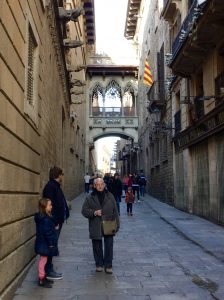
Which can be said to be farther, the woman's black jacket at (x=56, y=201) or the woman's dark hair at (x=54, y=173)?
the woman's dark hair at (x=54, y=173)

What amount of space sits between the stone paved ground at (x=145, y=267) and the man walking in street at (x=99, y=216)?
26cm

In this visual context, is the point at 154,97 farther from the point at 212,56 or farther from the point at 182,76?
the point at 212,56

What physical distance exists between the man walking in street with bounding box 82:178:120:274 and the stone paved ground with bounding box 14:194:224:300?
0.84 ft

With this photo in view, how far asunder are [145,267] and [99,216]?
4.49 ft

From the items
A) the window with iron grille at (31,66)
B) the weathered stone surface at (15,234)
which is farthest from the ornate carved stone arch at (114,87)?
the weathered stone surface at (15,234)

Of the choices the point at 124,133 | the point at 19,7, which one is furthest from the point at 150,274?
the point at 124,133

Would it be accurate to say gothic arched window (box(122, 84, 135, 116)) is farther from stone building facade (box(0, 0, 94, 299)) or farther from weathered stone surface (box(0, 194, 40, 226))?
weathered stone surface (box(0, 194, 40, 226))

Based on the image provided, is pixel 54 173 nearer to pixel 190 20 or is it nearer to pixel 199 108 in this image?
pixel 190 20

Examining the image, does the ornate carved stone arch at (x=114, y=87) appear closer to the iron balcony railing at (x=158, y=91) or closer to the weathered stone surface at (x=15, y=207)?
the iron balcony railing at (x=158, y=91)

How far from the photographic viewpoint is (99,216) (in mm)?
7297

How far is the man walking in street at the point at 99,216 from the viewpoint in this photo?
728cm

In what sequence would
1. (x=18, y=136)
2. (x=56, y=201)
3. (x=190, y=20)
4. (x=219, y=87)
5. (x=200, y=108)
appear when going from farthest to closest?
(x=200, y=108) → (x=190, y=20) → (x=219, y=87) → (x=56, y=201) → (x=18, y=136)

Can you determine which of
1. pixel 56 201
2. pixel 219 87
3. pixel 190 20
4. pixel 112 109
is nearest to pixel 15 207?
pixel 56 201

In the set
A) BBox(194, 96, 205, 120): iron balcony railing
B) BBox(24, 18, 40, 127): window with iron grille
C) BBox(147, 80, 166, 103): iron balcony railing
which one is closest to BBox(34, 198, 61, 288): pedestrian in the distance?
BBox(24, 18, 40, 127): window with iron grille
